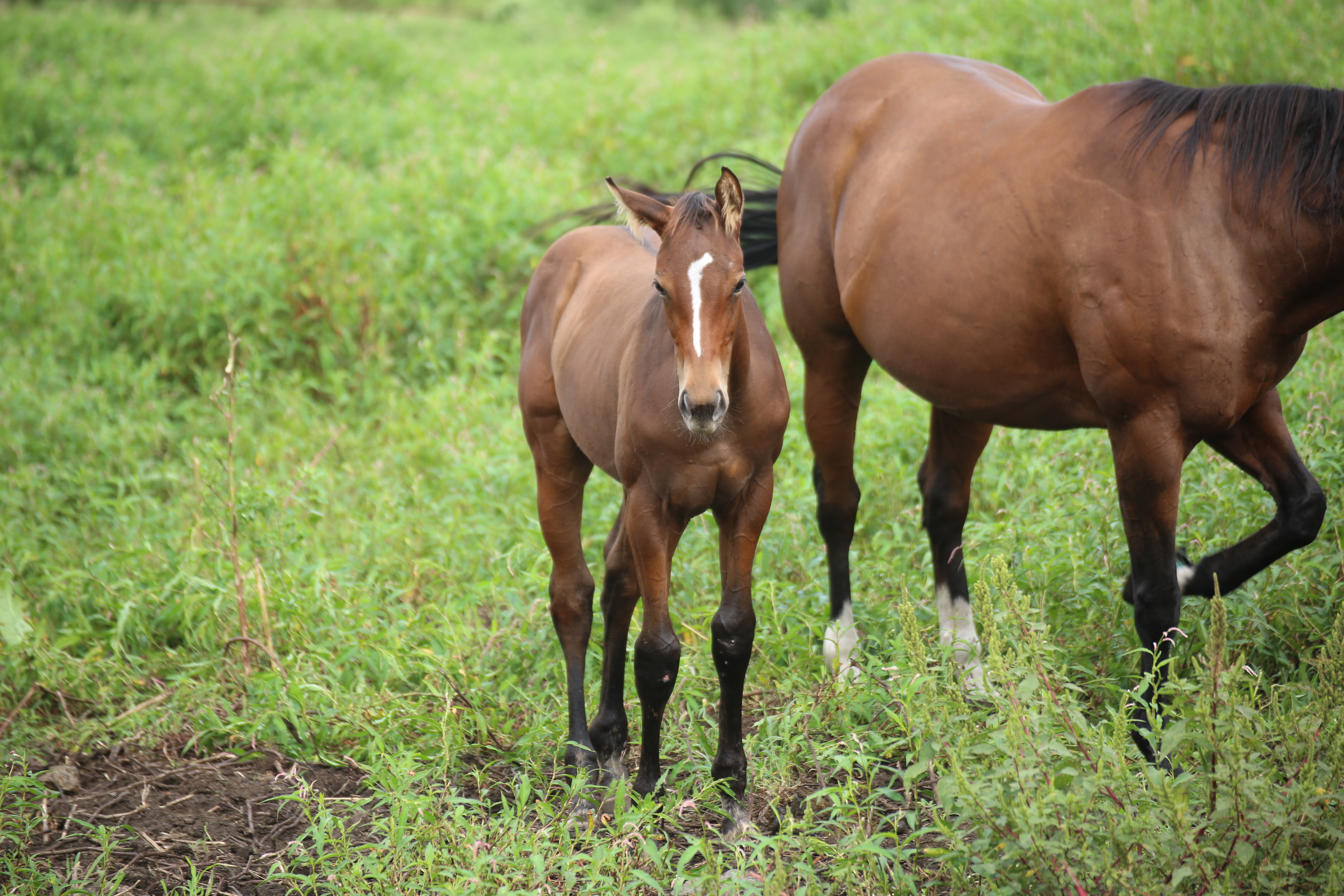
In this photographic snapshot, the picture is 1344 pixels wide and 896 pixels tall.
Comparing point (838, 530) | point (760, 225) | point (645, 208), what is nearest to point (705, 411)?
point (645, 208)

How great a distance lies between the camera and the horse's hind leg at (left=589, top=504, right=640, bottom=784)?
3680 mm

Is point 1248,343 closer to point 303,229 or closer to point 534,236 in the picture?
point 534,236

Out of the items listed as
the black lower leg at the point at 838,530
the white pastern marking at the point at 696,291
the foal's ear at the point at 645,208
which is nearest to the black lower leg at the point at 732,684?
the white pastern marking at the point at 696,291

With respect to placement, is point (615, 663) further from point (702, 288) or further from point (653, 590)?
point (702, 288)

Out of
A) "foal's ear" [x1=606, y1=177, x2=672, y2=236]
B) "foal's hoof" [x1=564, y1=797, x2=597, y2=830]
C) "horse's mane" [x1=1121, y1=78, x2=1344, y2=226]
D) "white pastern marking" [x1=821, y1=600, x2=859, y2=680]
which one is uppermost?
Answer: "horse's mane" [x1=1121, y1=78, x2=1344, y2=226]

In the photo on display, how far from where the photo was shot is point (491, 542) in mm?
5266

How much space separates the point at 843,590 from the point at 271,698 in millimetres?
2278

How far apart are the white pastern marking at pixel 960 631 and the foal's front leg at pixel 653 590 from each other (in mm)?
1015

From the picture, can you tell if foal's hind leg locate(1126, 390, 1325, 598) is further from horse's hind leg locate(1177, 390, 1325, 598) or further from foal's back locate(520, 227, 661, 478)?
foal's back locate(520, 227, 661, 478)

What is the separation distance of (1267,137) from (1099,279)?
2.06 feet

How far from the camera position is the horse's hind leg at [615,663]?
3680mm

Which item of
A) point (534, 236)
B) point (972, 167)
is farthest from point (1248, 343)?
point (534, 236)

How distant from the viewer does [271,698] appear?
160 inches

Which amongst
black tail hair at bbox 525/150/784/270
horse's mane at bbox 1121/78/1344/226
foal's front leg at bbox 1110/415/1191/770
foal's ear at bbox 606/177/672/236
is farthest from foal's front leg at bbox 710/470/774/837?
black tail hair at bbox 525/150/784/270
